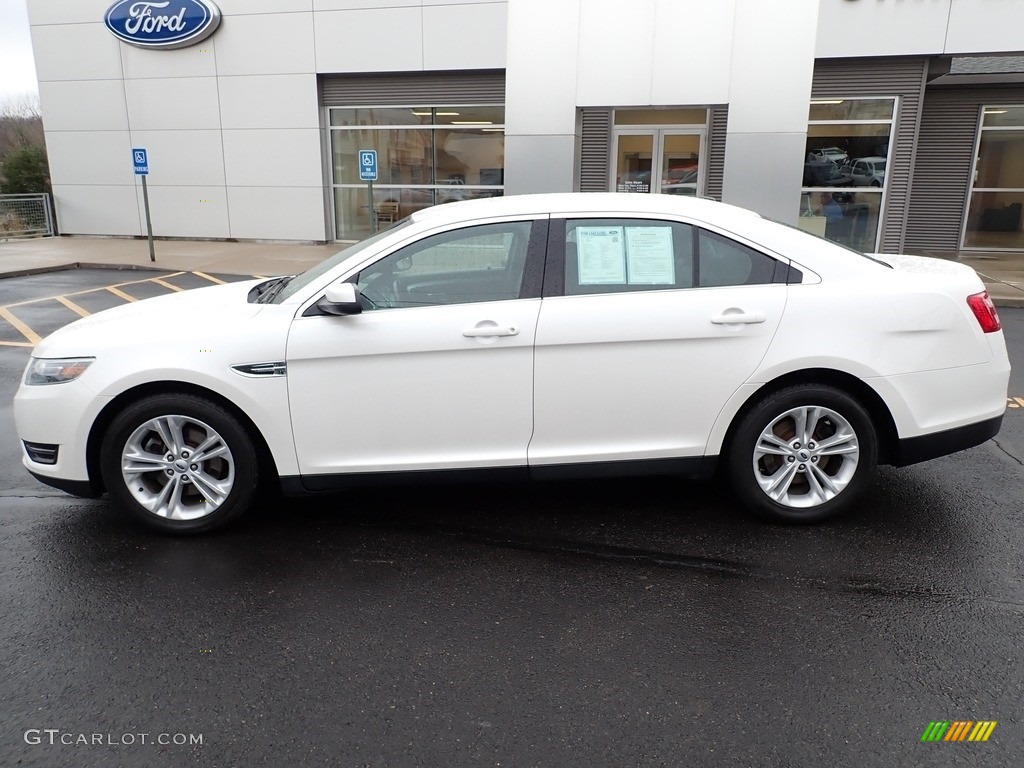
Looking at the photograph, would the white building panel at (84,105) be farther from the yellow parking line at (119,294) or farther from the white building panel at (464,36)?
the yellow parking line at (119,294)

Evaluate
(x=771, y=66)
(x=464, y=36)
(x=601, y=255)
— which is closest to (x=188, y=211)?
(x=464, y=36)

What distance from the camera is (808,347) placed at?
3.83m

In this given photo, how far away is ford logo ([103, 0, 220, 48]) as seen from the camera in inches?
674

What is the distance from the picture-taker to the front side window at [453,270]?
3.88 m

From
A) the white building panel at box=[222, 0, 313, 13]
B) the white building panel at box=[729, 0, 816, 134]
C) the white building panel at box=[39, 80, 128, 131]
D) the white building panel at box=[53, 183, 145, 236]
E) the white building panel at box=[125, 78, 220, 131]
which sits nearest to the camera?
the white building panel at box=[729, 0, 816, 134]

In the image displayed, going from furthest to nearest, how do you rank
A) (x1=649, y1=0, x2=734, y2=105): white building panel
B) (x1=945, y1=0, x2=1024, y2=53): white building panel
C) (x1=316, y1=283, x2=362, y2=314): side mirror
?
(x1=945, y1=0, x2=1024, y2=53): white building panel, (x1=649, y1=0, x2=734, y2=105): white building panel, (x1=316, y1=283, x2=362, y2=314): side mirror

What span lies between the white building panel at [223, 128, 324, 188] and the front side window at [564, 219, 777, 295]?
1496cm

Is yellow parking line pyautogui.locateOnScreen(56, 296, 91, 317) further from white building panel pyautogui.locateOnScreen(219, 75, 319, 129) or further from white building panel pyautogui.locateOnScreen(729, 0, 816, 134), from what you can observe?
white building panel pyautogui.locateOnScreen(729, 0, 816, 134)

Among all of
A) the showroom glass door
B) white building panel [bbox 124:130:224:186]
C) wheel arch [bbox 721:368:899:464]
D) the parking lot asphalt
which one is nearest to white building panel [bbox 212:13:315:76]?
white building panel [bbox 124:130:224:186]

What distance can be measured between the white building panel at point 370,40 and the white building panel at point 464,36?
23 cm

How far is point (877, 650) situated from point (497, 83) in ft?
51.2

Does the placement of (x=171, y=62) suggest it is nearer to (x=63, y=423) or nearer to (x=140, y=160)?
(x=140, y=160)

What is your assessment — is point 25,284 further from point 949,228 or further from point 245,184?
point 949,228

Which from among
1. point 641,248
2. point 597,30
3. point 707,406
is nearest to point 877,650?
point 707,406
